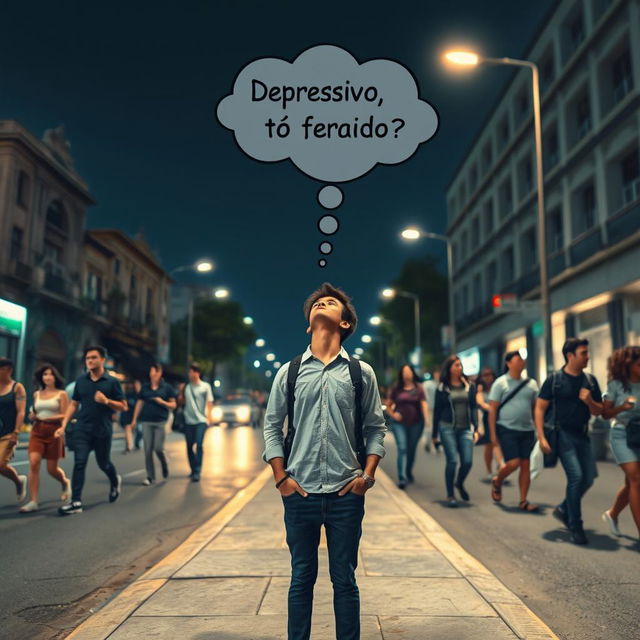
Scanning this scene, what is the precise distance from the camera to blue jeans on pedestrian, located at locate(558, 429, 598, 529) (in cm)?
655

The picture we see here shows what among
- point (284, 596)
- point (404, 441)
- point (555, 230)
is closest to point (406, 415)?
point (404, 441)

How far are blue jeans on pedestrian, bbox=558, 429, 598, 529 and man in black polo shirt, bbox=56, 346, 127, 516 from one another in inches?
197

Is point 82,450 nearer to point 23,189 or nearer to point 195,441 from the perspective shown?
point 195,441

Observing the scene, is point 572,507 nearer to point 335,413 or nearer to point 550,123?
point 335,413

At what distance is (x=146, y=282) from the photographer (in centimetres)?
5156

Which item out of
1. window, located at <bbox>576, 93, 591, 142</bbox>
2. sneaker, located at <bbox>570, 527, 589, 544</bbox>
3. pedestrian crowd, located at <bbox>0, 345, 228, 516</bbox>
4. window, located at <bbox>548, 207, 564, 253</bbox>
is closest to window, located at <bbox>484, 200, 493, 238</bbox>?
window, located at <bbox>548, 207, 564, 253</bbox>

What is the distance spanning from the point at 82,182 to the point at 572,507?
3427 cm

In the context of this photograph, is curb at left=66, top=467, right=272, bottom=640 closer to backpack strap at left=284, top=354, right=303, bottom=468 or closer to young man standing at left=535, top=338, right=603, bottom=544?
backpack strap at left=284, top=354, right=303, bottom=468

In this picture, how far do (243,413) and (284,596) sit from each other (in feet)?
97.6

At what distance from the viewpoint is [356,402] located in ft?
10.5

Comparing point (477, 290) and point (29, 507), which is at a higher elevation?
point (477, 290)

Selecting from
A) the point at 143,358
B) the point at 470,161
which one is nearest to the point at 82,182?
the point at 143,358

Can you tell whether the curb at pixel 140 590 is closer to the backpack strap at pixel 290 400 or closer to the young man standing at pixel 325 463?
the young man standing at pixel 325 463

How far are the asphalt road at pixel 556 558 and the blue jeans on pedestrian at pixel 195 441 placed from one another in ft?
11.9
